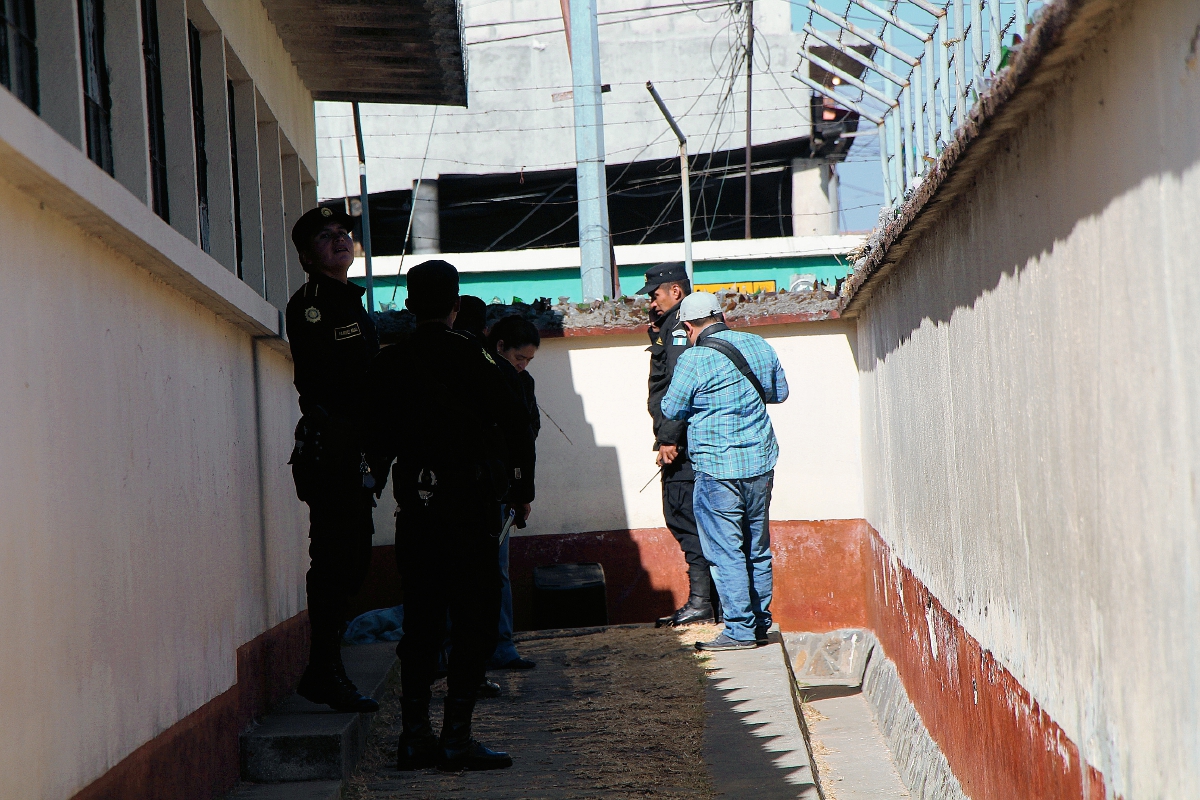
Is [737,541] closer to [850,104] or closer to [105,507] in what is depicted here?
[850,104]

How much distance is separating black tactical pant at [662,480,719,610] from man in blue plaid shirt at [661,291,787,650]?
29.0 inches

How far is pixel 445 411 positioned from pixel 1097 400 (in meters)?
2.30

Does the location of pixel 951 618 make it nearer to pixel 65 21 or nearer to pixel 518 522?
pixel 518 522

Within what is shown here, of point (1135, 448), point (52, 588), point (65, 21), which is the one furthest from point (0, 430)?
point (1135, 448)

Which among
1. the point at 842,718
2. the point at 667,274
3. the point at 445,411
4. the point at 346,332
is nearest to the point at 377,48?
the point at 667,274

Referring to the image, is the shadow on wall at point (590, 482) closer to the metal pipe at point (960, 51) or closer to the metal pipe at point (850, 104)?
the metal pipe at point (850, 104)

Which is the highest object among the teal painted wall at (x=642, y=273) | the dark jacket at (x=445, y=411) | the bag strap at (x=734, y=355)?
the teal painted wall at (x=642, y=273)

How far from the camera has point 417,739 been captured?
14.4 ft

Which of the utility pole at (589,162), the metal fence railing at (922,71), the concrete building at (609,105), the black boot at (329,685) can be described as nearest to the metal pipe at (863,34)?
the metal fence railing at (922,71)

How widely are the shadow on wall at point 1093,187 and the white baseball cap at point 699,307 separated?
101 inches

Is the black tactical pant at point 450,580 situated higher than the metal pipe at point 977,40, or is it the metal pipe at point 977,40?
the metal pipe at point 977,40

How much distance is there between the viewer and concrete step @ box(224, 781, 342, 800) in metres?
4.05

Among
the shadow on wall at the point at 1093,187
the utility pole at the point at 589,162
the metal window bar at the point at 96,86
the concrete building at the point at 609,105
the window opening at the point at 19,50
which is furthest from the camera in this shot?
the concrete building at the point at 609,105

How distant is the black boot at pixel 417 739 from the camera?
4371 mm
